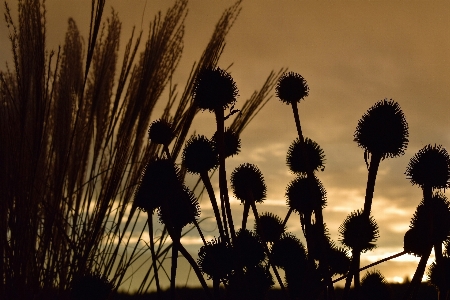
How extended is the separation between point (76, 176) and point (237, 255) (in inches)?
22.0

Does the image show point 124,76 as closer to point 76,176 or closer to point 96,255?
point 76,176

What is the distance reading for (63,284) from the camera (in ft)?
4.21

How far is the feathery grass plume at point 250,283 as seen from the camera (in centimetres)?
88

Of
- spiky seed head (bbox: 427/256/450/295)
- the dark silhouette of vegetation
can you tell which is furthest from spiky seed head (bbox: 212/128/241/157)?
spiky seed head (bbox: 427/256/450/295)

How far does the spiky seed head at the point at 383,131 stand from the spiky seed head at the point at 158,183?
1.06ft

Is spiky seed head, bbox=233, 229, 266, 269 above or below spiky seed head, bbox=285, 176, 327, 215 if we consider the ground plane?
below

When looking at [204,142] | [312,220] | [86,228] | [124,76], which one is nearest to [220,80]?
[204,142]

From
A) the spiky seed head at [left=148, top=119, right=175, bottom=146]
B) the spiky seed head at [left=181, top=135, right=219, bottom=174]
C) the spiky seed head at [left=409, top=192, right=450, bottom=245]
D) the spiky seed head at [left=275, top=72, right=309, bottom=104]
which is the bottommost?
the spiky seed head at [left=409, top=192, right=450, bottom=245]

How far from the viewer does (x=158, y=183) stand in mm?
990

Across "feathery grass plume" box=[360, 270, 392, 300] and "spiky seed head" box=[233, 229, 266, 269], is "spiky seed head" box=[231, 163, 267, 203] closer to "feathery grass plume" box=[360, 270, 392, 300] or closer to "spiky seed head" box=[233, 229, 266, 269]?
"spiky seed head" box=[233, 229, 266, 269]

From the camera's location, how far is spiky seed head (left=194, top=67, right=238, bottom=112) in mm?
1018

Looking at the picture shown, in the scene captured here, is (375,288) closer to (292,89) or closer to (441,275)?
(441,275)

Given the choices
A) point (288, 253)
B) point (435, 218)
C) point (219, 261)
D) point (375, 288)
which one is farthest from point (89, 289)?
point (435, 218)

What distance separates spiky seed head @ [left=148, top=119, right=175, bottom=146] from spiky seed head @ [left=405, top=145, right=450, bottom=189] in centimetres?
45
